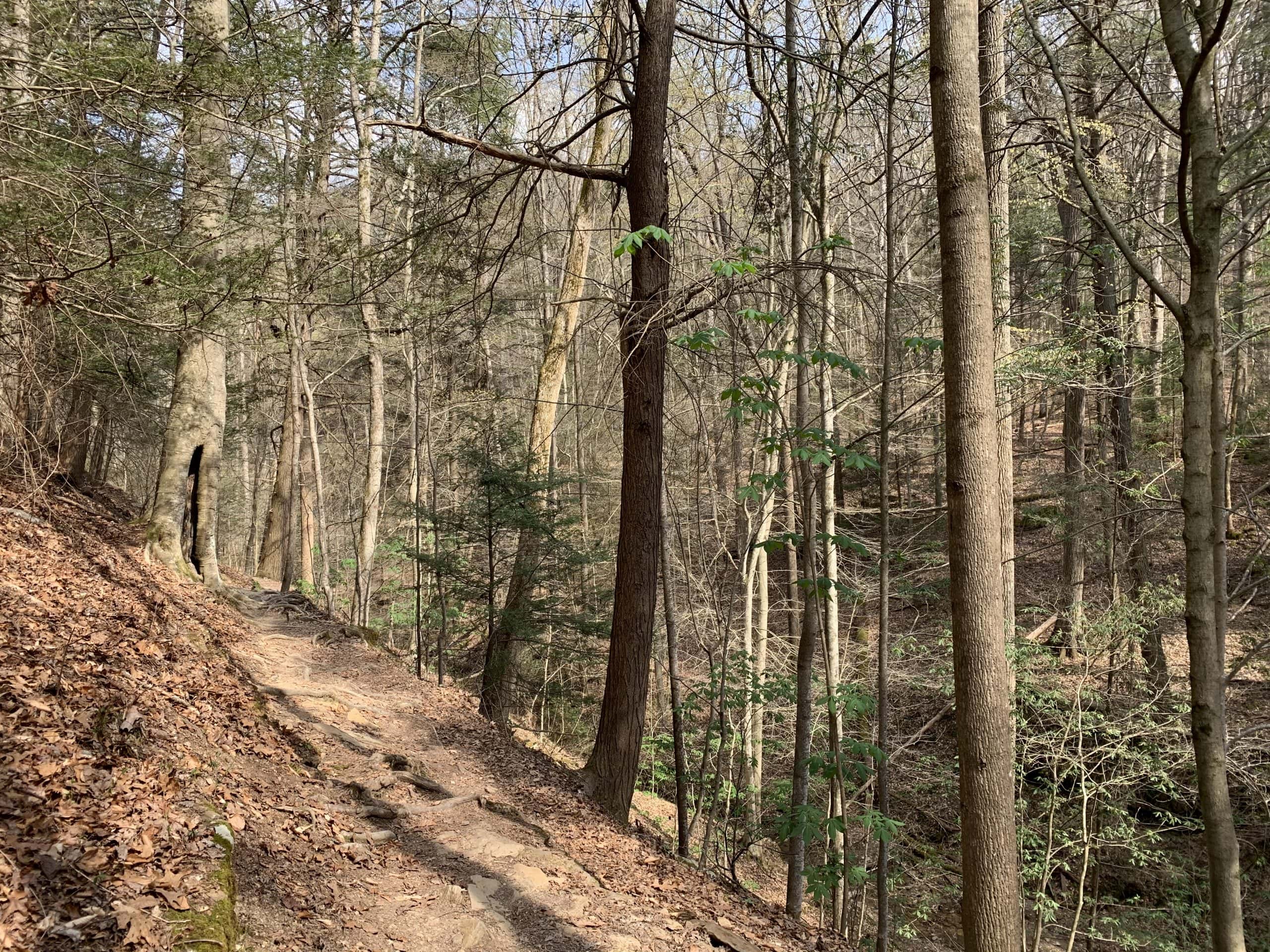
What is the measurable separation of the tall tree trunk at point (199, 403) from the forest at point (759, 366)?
66 mm

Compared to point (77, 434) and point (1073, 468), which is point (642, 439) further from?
point (1073, 468)

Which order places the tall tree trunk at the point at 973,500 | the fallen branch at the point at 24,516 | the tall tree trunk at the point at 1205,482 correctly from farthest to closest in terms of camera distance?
the fallen branch at the point at 24,516
the tall tree trunk at the point at 1205,482
the tall tree trunk at the point at 973,500

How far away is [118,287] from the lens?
5816 millimetres

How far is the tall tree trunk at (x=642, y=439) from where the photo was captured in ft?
20.4

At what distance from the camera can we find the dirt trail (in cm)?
374

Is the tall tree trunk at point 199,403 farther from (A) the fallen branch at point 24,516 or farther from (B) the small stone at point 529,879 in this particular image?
(B) the small stone at point 529,879

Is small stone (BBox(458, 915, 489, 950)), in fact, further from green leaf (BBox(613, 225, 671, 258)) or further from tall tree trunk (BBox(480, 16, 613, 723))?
tall tree trunk (BBox(480, 16, 613, 723))

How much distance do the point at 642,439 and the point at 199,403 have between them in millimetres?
6344

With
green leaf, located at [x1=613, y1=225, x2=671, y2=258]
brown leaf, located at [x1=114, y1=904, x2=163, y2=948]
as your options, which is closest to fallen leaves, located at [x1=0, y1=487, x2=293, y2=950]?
brown leaf, located at [x1=114, y1=904, x2=163, y2=948]

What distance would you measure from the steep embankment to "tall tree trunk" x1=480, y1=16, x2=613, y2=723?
4.87ft

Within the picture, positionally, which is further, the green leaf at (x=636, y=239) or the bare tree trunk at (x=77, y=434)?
the bare tree trunk at (x=77, y=434)

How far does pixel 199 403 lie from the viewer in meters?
9.38

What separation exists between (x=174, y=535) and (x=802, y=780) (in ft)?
25.5

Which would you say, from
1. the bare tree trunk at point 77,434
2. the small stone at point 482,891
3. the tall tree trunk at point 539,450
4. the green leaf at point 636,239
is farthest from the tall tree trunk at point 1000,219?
the bare tree trunk at point 77,434
